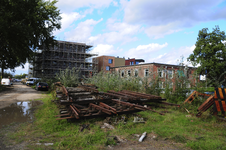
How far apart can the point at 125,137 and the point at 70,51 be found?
50.9 meters

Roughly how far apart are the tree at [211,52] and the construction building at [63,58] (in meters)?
29.3

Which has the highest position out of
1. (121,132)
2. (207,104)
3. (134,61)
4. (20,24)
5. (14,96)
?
(134,61)

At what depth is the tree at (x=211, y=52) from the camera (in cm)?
3291

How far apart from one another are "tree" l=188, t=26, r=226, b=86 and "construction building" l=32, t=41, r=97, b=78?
1152 inches

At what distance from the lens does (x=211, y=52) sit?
33.6 metres

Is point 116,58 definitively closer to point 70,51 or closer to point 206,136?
point 70,51

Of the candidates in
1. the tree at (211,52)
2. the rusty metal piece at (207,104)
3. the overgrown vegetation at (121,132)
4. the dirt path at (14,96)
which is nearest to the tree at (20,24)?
the dirt path at (14,96)

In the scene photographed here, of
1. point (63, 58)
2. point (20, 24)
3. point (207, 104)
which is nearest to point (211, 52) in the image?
point (207, 104)

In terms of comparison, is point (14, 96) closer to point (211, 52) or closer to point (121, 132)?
point (121, 132)

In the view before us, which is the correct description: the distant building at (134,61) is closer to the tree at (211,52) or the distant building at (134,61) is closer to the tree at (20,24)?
the tree at (211,52)

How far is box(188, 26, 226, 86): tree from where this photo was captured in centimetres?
3291

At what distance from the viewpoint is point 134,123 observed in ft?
20.7

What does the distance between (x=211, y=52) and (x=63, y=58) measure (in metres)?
40.1

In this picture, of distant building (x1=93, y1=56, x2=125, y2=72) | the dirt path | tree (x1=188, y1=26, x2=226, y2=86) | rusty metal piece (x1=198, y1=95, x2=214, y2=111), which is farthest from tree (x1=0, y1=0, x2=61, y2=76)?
distant building (x1=93, y1=56, x2=125, y2=72)
